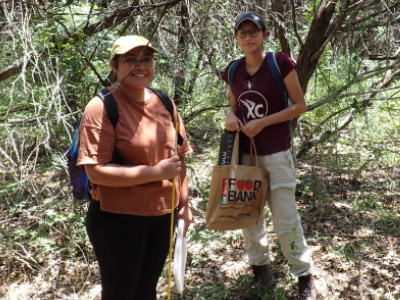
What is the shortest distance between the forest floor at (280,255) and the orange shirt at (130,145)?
132cm

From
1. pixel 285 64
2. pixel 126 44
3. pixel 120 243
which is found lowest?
pixel 120 243

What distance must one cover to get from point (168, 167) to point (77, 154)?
0.52m

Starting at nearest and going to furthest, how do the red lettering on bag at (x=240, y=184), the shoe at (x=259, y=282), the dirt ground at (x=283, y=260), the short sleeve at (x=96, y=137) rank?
1. the short sleeve at (x=96, y=137)
2. the red lettering on bag at (x=240, y=184)
3. the shoe at (x=259, y=282)
4. the dirt ground at (x=283, y=260)

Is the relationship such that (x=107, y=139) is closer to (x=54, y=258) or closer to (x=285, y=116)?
(x=285, y=116)

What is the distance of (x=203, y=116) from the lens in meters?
4.98

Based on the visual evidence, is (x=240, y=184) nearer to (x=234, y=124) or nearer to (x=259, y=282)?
(x=234, y=124)

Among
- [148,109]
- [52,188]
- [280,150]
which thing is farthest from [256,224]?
[52,188]

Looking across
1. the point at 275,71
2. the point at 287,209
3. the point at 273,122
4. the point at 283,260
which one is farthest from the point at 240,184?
the point at 283,260

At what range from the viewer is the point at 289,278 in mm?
3406

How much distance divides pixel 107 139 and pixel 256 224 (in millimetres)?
1478

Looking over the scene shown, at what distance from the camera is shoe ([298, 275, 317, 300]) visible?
306 centimetres

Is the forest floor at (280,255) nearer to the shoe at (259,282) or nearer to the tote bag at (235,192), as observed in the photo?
the shoe at (259,282)

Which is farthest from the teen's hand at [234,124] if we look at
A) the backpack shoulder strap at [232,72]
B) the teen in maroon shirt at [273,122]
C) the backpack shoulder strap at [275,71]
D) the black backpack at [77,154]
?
the black backpack at [77,154]

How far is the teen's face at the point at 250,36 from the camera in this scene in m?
2.89
